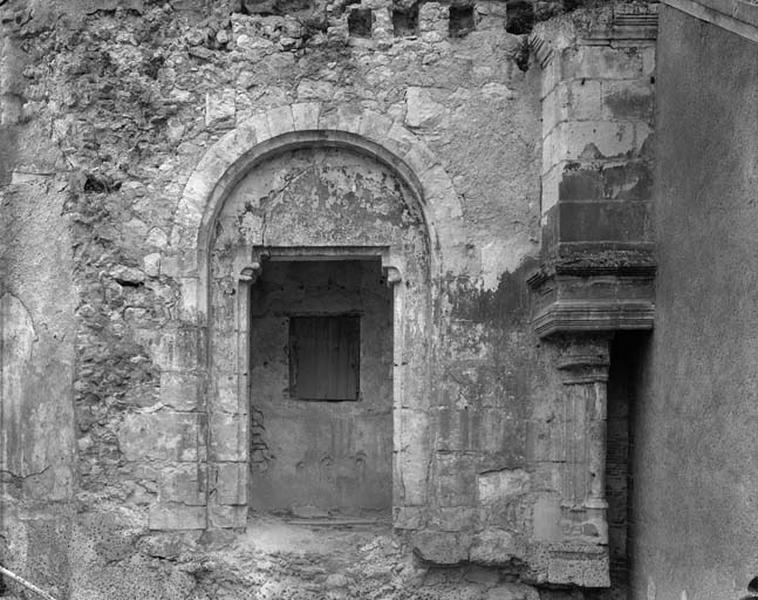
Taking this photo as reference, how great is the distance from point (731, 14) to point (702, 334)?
5.54 ft

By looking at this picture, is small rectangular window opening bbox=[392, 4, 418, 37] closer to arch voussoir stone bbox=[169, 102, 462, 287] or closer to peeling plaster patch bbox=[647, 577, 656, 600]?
arch voussoir stone bbox=[169, 102, 462, 287]

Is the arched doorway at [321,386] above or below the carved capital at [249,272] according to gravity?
below

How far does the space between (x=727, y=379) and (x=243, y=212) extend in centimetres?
355

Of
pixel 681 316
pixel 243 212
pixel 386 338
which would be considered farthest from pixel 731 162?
pixel 386 338

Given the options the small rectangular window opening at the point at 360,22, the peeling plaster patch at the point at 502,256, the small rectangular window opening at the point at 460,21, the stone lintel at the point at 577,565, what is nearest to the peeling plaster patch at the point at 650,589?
the stone lintel at the point at 577,565

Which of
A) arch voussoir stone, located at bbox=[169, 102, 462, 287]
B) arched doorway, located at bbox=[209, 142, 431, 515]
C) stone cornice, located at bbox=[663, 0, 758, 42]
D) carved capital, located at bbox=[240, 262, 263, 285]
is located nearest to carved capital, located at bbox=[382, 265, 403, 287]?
arch voussoir stone, located at bbox=[169, 102, 462, 287]

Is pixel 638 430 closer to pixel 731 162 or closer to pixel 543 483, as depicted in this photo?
pixel 543 483

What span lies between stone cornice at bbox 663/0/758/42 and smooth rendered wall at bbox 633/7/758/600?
0.72 feet

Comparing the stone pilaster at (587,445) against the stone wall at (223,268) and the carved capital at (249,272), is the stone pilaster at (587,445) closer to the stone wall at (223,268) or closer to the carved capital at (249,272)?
the stone wall at (223,268)

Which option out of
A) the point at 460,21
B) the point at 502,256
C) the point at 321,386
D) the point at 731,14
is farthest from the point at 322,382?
the point at 731,14

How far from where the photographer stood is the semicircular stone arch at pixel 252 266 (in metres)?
6.56

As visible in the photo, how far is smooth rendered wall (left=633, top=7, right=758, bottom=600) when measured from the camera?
4.46 metres

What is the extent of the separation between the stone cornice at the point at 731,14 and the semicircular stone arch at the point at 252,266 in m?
2.39

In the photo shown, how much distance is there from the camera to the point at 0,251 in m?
6.74
